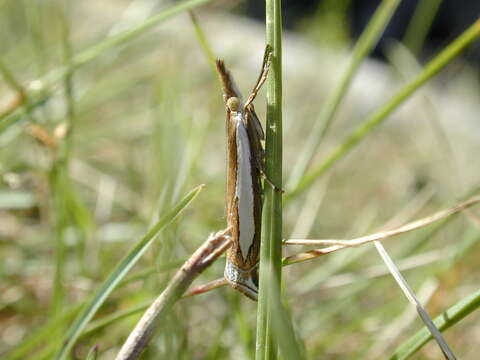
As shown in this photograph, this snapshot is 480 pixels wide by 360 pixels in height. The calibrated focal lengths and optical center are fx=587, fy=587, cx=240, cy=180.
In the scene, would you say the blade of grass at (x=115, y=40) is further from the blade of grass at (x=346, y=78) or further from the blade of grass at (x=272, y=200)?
the blade of grass at (x=346, y=78)

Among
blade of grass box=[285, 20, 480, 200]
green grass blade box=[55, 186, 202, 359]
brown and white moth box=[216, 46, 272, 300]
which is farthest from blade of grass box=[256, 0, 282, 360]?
blade of grass box=[285, 20, 480, 200]

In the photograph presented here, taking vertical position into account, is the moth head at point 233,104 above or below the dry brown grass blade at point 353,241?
above

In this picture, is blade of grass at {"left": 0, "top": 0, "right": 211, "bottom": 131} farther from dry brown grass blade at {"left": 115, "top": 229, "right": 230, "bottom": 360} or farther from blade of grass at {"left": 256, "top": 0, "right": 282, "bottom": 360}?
dry brown grass blade at {"left": 115, "top": 229, "right": 230, "bottom": 360}

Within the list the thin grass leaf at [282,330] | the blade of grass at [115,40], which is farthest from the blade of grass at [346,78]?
the thin grass leaf at [282,330]

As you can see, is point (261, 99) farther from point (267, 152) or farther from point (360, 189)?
point (267, 152)

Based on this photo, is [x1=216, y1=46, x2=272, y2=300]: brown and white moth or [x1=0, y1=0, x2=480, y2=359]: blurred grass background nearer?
[x1=216, y1=46, x2=272, y2=300]: brown and white moth
